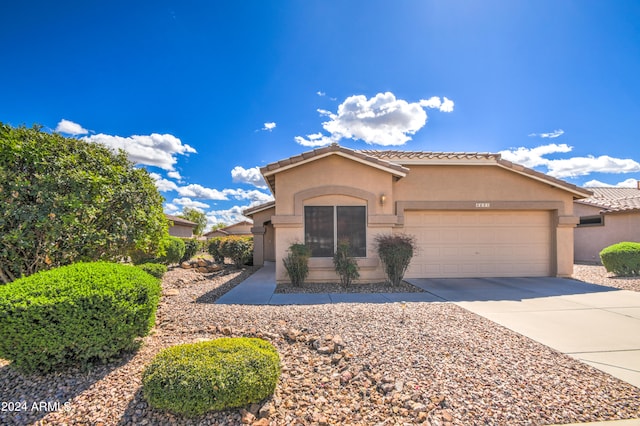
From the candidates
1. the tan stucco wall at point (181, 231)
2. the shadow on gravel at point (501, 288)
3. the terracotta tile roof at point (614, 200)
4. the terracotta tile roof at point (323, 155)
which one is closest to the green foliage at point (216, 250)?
the terracotta tile roof at point (323, 155)

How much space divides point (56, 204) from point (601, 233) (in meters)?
23.2

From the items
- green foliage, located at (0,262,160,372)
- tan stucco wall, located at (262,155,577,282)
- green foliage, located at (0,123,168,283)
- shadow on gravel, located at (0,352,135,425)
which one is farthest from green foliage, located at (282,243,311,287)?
shadow on gravel, located at (0,352,135,425)

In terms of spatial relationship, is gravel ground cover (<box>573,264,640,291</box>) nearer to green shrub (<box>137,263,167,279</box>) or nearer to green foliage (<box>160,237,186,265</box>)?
green shrub (<box>137,263,167,279</box>)

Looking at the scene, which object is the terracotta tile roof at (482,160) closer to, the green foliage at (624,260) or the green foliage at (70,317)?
the green foliage at (624,260)

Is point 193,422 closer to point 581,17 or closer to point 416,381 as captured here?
point 416,381

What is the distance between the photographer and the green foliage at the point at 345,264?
9281 mm

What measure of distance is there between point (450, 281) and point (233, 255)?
9880 millimetres

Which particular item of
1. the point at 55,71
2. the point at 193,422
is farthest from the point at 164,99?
the point at 193,422

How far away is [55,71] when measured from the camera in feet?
28.8

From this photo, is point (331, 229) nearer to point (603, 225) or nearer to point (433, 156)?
point (433, 156)

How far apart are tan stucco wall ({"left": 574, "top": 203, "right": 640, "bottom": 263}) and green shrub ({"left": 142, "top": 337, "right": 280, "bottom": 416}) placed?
2066 cm

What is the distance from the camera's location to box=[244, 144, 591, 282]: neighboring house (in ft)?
32.4

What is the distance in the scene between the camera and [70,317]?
11.3 ft

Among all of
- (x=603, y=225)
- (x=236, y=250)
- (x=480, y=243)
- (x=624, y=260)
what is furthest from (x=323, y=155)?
(x=603, y=225)
